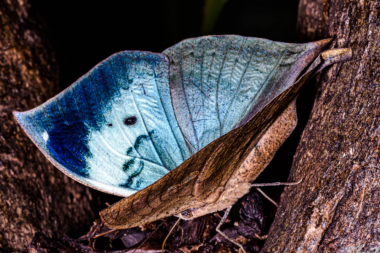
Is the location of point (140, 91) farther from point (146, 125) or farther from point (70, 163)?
point (70, 163)

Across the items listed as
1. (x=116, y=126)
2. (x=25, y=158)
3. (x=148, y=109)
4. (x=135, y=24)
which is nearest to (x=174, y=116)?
(x=148, y=109)

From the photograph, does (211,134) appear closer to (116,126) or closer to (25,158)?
(116,126)

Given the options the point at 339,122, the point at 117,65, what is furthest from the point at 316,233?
the point at 117,65

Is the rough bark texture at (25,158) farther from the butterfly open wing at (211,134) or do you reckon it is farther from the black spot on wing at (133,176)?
the butterfly open wing at (211,134)

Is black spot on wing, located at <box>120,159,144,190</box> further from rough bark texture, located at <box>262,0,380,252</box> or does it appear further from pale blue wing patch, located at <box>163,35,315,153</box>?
rough bark texture, located at <box>262,0,380,252</box>

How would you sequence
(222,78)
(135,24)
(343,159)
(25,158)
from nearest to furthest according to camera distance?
(343,159) < (222,78) < (25,158) < (135,24)

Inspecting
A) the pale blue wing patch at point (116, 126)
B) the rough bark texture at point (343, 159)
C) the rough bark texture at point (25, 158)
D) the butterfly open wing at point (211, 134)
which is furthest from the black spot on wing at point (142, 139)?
Result: the rough bark texture at point (343, 159)

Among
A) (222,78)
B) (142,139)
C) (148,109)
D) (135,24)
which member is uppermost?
(135,24)

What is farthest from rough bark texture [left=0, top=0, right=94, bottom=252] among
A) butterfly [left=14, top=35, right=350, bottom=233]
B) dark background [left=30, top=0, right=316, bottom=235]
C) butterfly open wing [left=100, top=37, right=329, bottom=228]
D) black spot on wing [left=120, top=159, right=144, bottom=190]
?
butterfly open wing [left=100, top=37, right=329, bottom=228]
